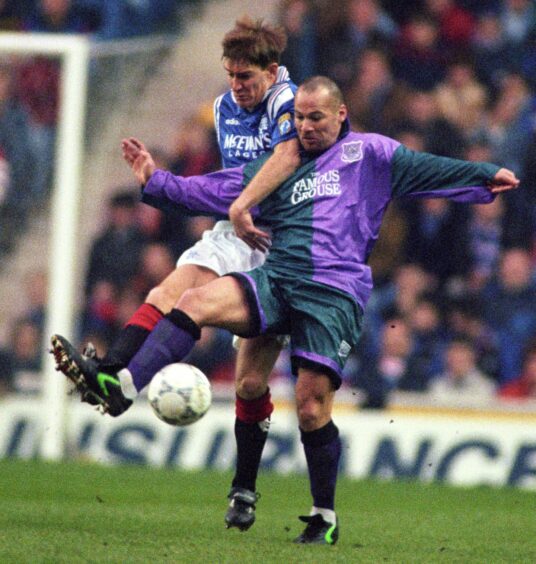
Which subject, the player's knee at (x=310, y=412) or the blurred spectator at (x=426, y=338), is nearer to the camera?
the player's knee at (x=310, y=412)

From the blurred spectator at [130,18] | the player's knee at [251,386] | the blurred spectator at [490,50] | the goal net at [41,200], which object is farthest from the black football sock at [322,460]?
the blurred spectator at [130,18]

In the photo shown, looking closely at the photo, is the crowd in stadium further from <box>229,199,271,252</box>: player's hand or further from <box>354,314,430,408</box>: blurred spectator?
<box>229,199,271,252</box>: player's hand

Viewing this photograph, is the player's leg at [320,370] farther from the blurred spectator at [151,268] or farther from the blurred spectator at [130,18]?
the blurred spectator at [130,18]

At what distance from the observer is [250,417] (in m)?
6.92

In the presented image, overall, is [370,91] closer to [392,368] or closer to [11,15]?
[392,368]

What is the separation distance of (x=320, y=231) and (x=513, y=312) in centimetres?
622

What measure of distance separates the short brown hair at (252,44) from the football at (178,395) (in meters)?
1.59

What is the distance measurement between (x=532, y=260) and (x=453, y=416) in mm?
1819

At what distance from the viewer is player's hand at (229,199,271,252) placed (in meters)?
6.36

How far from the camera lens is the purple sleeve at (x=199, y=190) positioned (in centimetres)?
658

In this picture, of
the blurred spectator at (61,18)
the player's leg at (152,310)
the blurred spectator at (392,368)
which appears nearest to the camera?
the player's leg at (152,310)

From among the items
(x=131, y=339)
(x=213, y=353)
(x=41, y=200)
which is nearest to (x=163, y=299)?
(x=131, y=339)

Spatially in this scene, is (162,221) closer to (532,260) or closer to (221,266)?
(532,260)

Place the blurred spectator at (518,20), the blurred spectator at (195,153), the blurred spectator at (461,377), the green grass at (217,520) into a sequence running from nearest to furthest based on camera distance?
the green grass at (217,520), the blurred spectator at (461,377), the blurred spectator at (195,153), the blurred spectator at (518,20)
